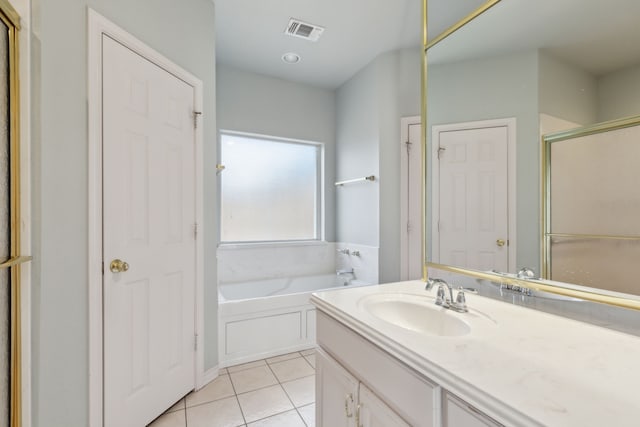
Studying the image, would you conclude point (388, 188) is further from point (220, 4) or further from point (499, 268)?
point (220, 4)

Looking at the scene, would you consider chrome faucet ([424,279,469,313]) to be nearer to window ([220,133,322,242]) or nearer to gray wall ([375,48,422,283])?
gray wall ([375,48,422,283])

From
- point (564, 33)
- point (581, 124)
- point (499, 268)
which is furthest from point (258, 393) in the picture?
point (564, 33)

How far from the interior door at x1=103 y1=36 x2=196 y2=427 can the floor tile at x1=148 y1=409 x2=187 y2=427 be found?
5 cm

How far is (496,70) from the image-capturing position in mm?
1229

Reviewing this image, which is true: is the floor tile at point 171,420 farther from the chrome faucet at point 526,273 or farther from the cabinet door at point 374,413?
the chrome faucet at point 526,273

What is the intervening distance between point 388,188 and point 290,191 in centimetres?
121

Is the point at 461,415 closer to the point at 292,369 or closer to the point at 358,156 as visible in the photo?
the point at 292,369

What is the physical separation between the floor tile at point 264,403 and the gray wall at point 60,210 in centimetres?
84

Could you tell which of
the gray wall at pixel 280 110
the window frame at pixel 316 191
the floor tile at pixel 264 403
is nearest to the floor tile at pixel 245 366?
the floor tile at pixel 264 403

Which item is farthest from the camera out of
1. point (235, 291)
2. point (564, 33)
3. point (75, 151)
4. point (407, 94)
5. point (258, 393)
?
point (235, 291)

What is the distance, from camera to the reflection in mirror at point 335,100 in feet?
7.78

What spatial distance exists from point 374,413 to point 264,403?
129 cm

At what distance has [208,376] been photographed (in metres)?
2.11

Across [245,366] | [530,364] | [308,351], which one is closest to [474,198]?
[530,364]
